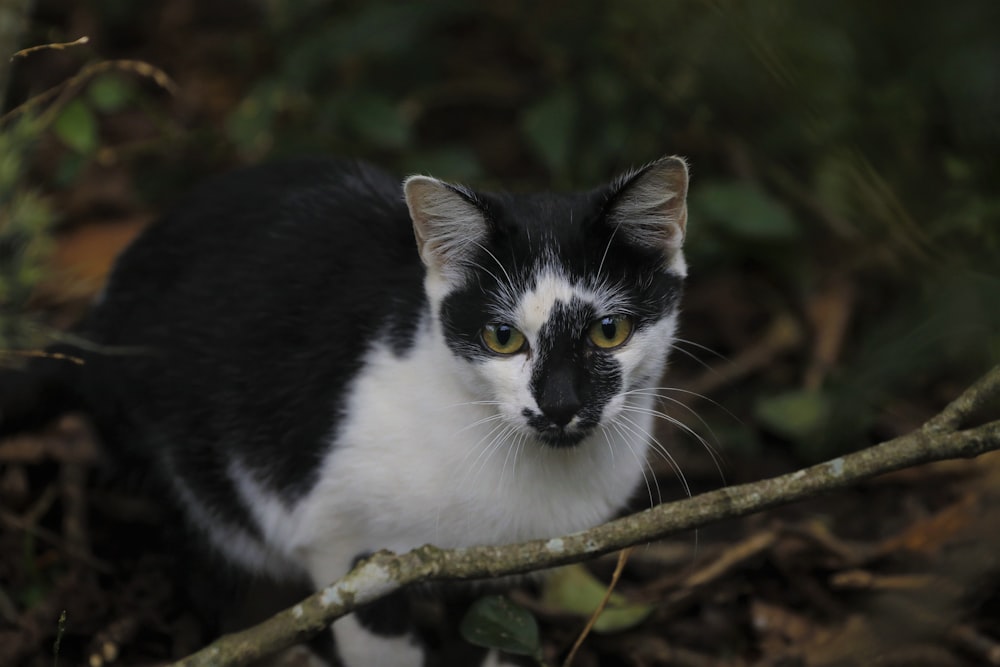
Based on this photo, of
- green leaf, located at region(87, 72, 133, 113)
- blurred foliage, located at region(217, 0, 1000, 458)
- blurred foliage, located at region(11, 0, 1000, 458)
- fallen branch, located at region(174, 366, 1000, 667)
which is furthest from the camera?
green leaf, located at region(87, 72, 133, 113)

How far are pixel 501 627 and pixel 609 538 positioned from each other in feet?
1.39

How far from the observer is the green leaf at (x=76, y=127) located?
3.00 meters

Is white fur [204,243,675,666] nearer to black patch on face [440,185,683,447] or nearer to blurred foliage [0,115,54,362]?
black patch on face [440,185,683,447]

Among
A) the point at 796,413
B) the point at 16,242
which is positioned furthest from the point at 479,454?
the point at 796,413

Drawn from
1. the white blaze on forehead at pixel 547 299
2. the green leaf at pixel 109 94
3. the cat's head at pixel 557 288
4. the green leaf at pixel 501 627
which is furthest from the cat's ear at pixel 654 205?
the green leaf at pixel 109 94

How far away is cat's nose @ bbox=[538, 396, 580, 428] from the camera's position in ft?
6.45

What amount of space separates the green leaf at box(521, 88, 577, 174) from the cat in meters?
1.04

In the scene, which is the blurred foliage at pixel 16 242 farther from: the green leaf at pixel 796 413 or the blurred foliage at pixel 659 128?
the green leaf at pixel 796 413

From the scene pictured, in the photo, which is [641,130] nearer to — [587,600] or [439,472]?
[587,600]

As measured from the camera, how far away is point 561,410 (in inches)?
77.5

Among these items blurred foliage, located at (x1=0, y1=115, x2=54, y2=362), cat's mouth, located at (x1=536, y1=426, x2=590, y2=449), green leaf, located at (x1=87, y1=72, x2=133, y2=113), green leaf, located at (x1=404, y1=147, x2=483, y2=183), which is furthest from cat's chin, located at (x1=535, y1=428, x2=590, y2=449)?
green leaf, located at (x1=87, y1=72, x2=133, y2=113)

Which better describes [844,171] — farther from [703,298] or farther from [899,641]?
[899,641]

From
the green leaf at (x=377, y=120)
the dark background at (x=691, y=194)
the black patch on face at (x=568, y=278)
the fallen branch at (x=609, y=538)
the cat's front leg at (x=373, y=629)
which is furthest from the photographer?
the green leaf at (x=377, y=120)

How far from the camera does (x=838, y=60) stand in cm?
239
